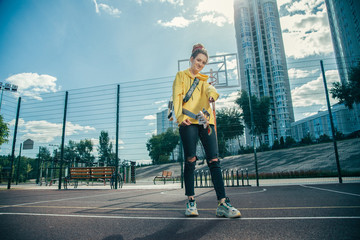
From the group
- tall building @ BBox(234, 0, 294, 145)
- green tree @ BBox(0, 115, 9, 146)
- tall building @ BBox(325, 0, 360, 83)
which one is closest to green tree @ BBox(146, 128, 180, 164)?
tall building @ BBox(234, 0, 294, 145)

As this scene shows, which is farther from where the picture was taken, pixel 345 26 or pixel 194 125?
pixel 345 26

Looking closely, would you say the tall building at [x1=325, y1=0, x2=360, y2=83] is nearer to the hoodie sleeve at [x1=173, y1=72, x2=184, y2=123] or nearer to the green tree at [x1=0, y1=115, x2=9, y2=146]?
the hoodie sleeve at [x1=173, y1=72, x2=184, y2=123]

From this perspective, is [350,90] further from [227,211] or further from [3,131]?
[3,131]

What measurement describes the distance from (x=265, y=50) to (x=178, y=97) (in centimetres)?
7100

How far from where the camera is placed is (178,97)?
7.97ft

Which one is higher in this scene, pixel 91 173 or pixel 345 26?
pixel 345 26

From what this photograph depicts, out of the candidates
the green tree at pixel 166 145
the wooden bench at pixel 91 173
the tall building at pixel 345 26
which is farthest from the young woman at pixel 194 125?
the green tree at pixel 166 145

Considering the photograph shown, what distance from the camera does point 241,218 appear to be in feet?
6.07

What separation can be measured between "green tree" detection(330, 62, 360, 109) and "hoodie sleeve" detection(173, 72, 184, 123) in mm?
22551

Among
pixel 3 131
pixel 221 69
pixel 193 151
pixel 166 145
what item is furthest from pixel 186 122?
pixel 166 145

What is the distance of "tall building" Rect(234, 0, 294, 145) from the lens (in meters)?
60.5

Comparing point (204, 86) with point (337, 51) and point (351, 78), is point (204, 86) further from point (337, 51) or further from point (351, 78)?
point (337, 51)

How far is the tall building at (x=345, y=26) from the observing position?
38.2 metres

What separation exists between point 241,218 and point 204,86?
1593 millimetres
